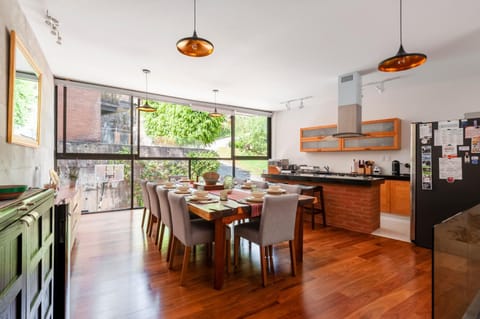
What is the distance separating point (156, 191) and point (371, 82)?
4.37m

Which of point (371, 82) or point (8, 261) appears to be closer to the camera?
point (8, 261)

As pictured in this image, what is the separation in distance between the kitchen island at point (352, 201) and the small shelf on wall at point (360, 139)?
1.31 m

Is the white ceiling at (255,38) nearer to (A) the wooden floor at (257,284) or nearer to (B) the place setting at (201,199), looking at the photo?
(B) the place setting at (201,199)

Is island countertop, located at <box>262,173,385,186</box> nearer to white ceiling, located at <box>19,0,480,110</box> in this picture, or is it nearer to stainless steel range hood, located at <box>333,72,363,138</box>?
Result: stainless steel range hood, located at <box>333,72,363,138</box>

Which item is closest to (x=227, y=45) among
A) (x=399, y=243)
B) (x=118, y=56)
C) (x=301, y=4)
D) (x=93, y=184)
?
(x=301, y=4)

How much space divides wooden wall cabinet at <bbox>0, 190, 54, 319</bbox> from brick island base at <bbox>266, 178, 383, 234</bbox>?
Result: 13.0 ft

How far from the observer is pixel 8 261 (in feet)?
2.97

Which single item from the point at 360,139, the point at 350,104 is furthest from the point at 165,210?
the point at 360,139

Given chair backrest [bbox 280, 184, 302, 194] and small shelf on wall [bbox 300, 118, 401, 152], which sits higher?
small shelf on wall [bbox 300, 118, 401, 152]

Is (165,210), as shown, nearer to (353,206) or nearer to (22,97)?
(22,97)

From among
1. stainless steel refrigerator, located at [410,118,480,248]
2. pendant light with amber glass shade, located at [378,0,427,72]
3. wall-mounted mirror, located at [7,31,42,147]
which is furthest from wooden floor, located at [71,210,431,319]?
pendant light with amber glass shade, located at [378,0,427,72]

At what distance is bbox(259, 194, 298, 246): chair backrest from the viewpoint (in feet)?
7.63

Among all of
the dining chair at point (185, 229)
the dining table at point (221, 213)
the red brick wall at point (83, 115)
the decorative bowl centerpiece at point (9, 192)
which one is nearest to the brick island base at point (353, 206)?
the dining table at point (221, 213)

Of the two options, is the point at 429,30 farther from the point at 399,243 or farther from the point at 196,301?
the point at 196,301
